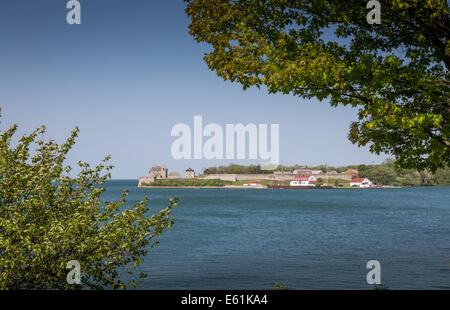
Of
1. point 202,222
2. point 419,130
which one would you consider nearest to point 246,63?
point 419,130

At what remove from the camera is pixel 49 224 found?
9.26 metres

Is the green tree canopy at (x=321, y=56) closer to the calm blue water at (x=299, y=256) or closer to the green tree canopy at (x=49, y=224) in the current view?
the green tree canopy at (x=49, y=224)

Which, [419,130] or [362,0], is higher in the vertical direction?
[362,0]

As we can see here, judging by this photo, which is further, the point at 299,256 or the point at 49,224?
the point at 299,256

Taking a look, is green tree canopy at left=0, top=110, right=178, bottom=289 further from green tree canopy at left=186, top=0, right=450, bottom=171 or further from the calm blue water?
the calm blue water

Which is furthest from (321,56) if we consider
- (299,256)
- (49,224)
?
(299,256)

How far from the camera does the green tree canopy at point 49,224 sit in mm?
8667

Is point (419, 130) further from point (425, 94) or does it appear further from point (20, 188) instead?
point (20, 188)

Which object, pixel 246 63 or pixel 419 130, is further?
pixel 246 63

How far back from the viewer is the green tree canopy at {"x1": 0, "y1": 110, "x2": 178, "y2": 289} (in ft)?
28.4

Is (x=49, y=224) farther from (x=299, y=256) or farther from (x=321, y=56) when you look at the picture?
(x=299, y=256)

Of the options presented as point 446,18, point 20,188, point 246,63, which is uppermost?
point 446,18
